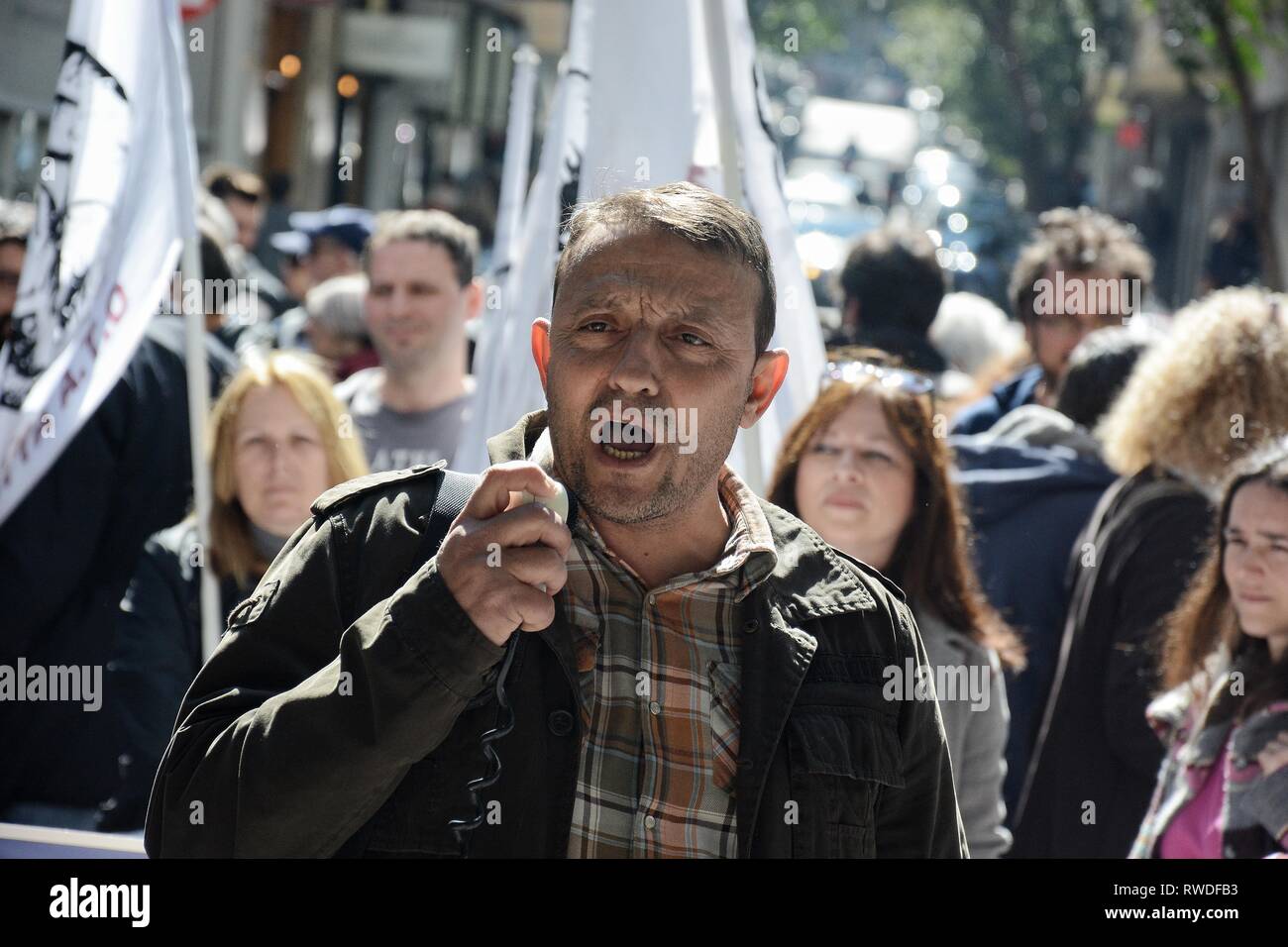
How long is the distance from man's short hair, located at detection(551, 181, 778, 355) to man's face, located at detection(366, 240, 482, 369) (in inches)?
138

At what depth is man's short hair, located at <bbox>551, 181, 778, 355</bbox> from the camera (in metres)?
2.08

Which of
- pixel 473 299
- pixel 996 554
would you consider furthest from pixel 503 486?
pixel 473 299

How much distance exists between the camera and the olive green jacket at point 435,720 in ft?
5.89

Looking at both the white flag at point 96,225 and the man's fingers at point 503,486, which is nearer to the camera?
the man's fingers at point 503,486

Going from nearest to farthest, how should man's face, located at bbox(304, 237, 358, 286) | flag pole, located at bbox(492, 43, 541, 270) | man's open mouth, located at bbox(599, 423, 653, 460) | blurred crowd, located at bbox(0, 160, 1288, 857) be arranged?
man's open mouth, located at bbox(599, 423, 653, 460) → blurred crowd, located at bbox(0, 160, 1288, 857) → flag pole, located at bbox(492, 43, 541, 270) → man's face, located at bbox(304, 237, 358, 286)

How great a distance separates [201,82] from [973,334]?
16.9 metres

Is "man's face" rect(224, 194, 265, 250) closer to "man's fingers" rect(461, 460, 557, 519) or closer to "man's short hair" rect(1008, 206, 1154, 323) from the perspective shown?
"man's short hair" rect(1008, 206, 1154, 323)

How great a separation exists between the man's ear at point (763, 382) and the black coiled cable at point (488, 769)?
501mm

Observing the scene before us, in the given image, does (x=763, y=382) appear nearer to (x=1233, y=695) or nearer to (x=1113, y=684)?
(x=1233, y=695)

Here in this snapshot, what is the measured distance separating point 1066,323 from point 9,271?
3.62 m

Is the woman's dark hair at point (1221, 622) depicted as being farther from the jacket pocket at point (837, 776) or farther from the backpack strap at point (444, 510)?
the backpack strap at point (444, 510)

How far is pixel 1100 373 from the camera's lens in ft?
16.7

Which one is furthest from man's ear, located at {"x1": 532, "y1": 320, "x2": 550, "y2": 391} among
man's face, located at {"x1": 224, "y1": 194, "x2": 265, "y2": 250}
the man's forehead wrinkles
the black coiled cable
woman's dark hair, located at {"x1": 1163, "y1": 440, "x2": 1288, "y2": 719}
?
man's face, located at {"x1": 224, "y1": 194, "x2": 265, "y2": 250}

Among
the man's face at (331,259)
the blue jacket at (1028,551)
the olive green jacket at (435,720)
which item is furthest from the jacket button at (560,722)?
the man's face at (331,259)
